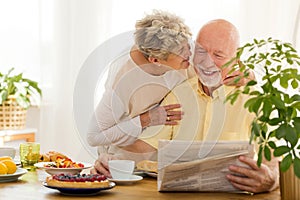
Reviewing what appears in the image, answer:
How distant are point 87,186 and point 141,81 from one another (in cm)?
57

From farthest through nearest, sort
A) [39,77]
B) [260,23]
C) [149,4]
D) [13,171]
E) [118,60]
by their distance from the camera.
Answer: [39,77] < [149,4] < [260,23] < [118,60] < [13,171]

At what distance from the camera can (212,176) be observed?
1.85 metres

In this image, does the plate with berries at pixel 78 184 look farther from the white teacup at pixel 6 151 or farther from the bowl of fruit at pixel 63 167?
the white teacup at pixel 6 151

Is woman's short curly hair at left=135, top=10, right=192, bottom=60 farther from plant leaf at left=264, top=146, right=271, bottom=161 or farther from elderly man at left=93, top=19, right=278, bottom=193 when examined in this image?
plant leaf at left=264, top=146, right=271, bottom=161

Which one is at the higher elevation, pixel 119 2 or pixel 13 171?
pixel 119 2

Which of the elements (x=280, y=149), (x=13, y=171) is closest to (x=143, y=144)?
(x=13, y=171)

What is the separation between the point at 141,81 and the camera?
7.34 ft

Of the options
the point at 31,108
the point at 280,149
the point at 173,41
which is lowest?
the point at 31,108

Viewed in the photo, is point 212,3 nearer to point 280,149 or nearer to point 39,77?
point 39,77

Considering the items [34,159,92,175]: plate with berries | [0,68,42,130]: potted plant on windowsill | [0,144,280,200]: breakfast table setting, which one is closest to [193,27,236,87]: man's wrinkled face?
[0,144,280,200]: breakfast table setting

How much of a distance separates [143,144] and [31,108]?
228 centimetres

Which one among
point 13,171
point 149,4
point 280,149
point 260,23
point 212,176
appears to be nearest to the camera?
point 280,149

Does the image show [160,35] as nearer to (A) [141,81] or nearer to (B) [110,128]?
(A) [141,81]

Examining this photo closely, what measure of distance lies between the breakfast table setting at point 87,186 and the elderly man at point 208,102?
19 centimetres
